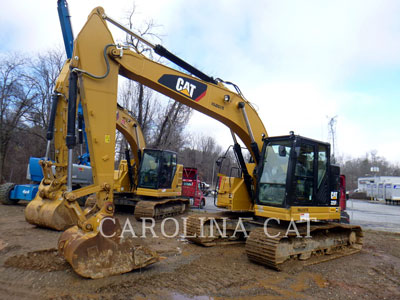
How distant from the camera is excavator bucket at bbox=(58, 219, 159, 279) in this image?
14.4 ft

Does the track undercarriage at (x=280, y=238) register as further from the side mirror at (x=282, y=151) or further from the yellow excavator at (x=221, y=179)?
the side mirror at (x=282, y=151)

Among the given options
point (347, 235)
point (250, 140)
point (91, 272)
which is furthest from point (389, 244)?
point (91, 272)

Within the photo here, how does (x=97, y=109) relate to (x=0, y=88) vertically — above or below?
below

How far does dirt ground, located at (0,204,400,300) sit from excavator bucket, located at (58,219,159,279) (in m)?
0.14

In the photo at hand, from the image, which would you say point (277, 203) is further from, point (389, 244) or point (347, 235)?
point (389, 244)

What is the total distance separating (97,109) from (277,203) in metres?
3.94

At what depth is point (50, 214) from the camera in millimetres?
7676

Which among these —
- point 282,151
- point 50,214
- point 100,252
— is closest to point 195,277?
point 100,252

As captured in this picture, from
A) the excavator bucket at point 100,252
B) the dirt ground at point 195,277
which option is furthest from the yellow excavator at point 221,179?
the dirt ground at point 195,277

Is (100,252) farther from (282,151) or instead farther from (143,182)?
(143,182)

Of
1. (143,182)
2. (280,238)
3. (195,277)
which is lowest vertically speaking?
(195,277)

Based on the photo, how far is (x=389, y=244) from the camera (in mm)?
8805

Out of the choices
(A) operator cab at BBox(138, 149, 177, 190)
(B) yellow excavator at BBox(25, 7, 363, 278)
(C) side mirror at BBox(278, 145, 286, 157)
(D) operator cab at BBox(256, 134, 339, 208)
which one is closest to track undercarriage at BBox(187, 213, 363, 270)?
(B) yellow excavator at BBox(25, 7, 363, 278)

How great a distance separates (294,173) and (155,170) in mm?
6447
